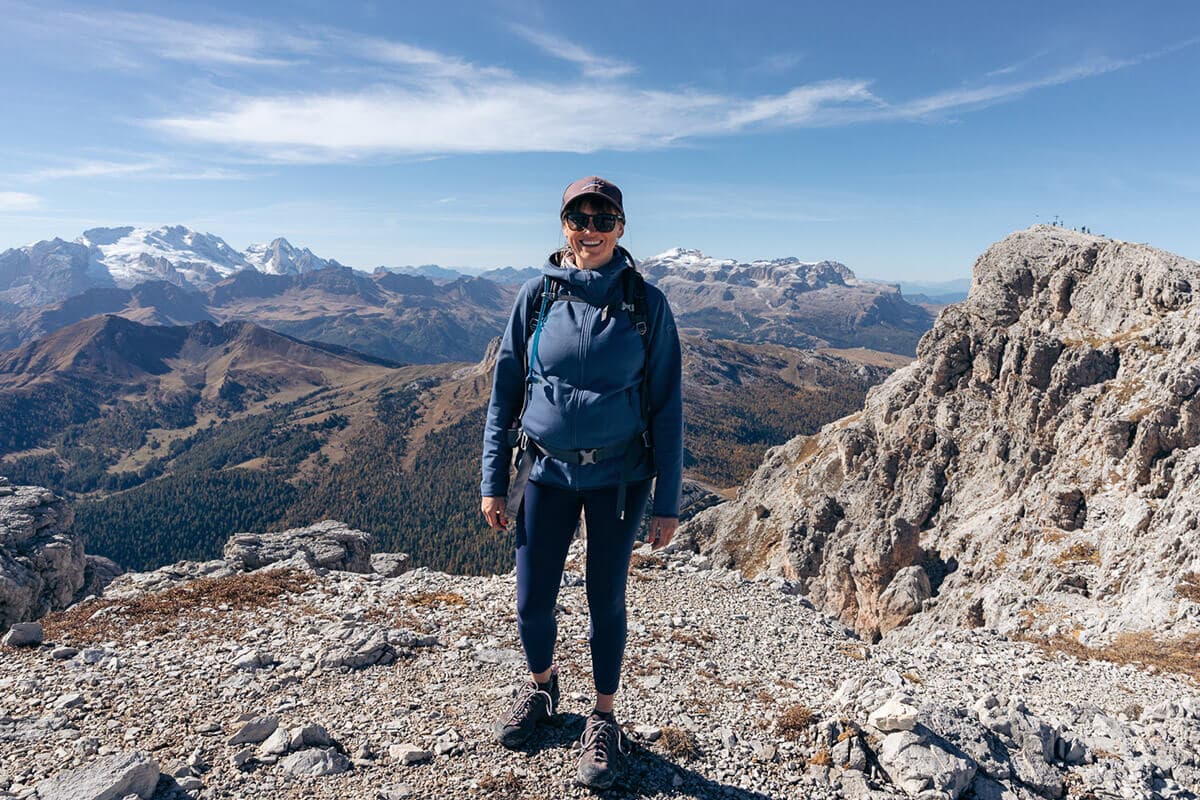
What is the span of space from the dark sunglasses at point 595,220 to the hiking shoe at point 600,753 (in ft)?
24.1

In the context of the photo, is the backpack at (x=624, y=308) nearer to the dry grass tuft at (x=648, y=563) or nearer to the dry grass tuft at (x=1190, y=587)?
the dry grass tuft at (x=648, y=563)

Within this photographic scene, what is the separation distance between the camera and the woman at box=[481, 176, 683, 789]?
26.6 ft

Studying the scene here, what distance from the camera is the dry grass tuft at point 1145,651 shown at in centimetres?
1973

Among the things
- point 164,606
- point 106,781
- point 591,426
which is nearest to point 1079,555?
point 591,426

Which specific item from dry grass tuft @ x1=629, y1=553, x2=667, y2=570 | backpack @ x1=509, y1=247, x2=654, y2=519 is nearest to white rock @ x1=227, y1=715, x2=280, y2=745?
backpack @ x1=509, y1=247, x2=654, y2=519

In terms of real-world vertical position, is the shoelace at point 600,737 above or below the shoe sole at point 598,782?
above

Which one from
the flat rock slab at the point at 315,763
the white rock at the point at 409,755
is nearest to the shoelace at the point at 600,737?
the white rock at the point at 409,755

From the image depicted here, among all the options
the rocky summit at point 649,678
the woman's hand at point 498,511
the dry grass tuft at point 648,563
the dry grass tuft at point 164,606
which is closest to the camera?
the woman's hand at point 498,511

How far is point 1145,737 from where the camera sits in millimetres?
11898

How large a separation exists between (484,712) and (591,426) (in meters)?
6.48

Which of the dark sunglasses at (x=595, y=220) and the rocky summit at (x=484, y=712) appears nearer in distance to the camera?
the dark sunglasses at (x=595, y=220)

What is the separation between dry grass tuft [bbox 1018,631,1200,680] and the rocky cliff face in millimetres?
2167

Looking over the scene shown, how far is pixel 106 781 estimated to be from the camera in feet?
27.0

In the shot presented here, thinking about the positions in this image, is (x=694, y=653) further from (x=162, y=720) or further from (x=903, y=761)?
(x=162, y=720)
